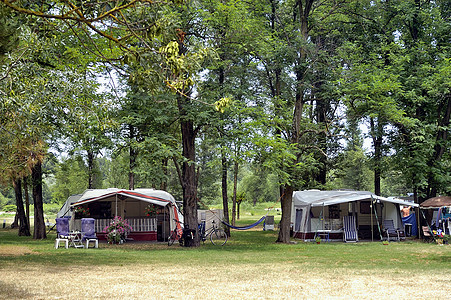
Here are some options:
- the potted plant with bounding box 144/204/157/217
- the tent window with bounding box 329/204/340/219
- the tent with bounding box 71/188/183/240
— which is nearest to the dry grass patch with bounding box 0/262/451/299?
the tent with bounding box 71/188/183/240

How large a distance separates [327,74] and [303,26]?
2.21 m

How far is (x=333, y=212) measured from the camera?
22.0m

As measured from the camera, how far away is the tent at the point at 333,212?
20172 mm

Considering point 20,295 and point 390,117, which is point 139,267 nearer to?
point 20,295

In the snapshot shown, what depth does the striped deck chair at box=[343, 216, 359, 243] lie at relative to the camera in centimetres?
2006

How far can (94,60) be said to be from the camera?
1216cm

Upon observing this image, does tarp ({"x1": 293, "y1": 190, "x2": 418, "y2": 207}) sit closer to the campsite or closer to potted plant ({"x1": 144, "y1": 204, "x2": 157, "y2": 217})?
the campsite

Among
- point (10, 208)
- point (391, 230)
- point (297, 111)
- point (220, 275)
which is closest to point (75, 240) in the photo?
point (220, 275)

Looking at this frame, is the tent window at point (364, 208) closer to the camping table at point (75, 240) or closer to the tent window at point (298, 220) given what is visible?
the tent window at point (298, 220)

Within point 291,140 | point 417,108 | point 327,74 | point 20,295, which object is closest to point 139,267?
point 20,295

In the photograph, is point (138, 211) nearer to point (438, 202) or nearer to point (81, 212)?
point (81, 212)

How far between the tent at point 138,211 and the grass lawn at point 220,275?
4.26 meters

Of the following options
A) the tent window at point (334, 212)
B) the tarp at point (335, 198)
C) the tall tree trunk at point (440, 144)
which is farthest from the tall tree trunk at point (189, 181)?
the tall tree trunk at point (440, 144)

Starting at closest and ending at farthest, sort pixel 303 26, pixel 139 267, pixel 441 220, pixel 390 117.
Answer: pixel 139 267 < pixel 390 117 < pixel 303 26 < pixel 441 220
